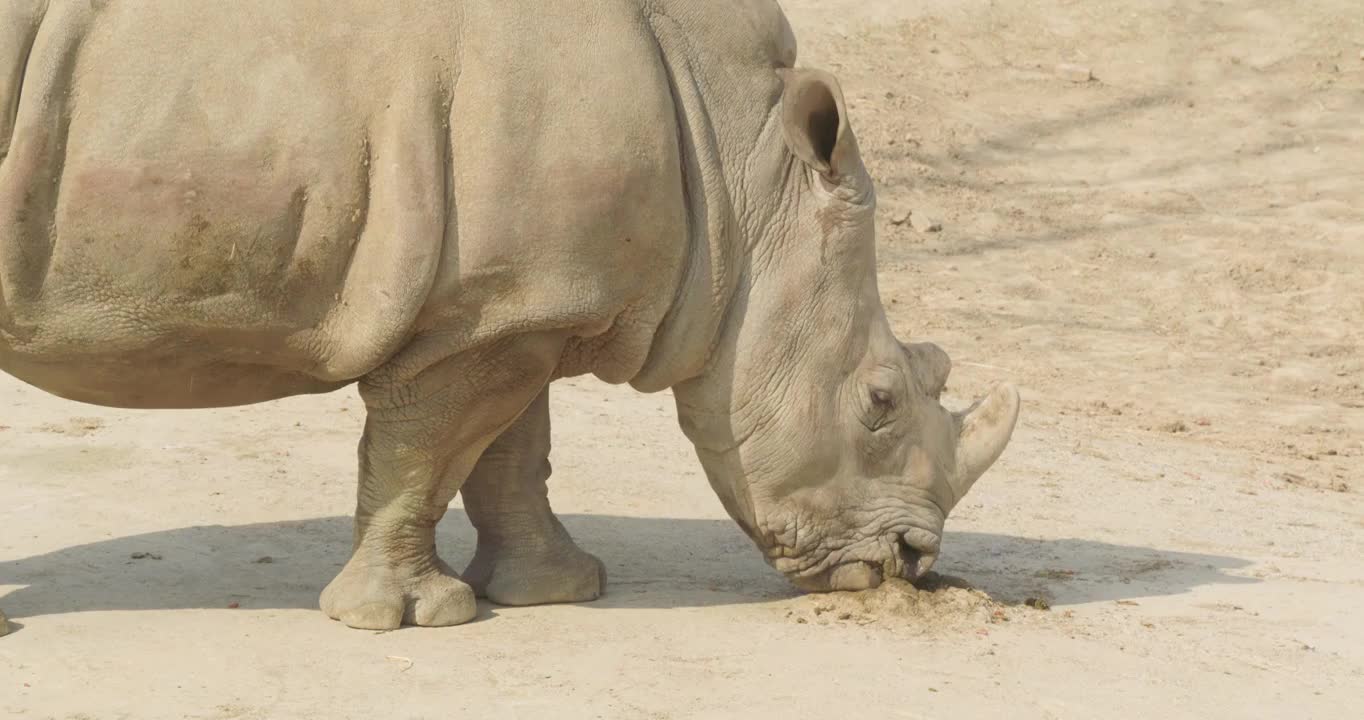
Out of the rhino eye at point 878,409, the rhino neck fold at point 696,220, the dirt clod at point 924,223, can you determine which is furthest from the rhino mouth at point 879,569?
the dirt clod at point 924,223

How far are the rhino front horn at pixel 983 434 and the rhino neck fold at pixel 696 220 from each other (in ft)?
3.40

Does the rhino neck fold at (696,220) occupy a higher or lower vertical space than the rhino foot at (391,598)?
higher

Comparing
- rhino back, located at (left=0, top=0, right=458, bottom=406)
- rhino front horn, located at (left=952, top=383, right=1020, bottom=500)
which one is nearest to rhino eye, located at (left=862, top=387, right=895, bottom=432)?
rhino front horn, located at (left=952, top=383, right=1020, bottom=500)

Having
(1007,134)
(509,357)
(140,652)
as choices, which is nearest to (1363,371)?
(1007,134)

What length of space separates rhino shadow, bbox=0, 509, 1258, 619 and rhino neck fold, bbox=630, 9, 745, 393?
98 centimetres

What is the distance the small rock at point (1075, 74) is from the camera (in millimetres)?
15545

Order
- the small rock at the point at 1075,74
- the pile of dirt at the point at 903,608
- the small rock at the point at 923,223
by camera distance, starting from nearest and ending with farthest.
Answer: the pile of dirt at the point at 903,608 < the small rock at the point at 923,223 < the small rock at the point at 1075,74

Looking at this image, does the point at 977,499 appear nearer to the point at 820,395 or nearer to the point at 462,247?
the point at 820,395

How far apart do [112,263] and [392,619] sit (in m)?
1.34

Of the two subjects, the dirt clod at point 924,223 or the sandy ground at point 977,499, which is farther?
the dirt clod at point 924,223

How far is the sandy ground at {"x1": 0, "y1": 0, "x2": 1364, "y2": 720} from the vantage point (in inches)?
206

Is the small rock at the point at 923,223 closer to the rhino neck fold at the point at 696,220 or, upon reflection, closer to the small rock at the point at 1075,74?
the small rock at the point at 1075,74

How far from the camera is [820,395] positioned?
19.1 ft

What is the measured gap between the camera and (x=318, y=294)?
16.7ft
